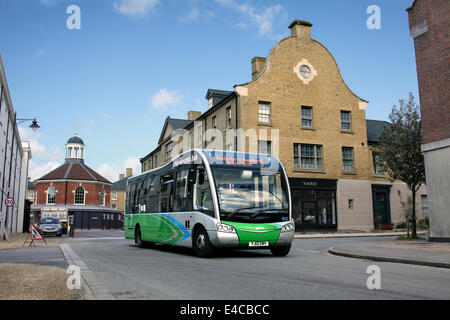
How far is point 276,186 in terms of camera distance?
12.2 meters

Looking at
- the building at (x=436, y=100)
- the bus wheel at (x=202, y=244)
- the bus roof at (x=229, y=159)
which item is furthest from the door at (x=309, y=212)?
the bus wheel at (x=202, y=244)

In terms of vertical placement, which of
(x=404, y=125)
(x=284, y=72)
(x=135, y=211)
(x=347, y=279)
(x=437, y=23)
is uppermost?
(x=284, y=72)

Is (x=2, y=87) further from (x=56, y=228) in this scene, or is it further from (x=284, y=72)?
(x=284, y=72)

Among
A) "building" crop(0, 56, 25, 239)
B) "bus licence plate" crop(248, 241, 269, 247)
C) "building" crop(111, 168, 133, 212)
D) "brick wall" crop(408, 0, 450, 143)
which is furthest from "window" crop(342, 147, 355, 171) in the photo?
"building" crop(111, 168, 133, 212)

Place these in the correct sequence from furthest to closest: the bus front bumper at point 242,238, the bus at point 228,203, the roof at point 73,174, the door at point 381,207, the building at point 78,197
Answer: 1. the roof at point 73,174
2. the building at point 78,197
3. the door at point 381,207
4. the bus at point 228,203
5. the bus front bumper at point 242,238

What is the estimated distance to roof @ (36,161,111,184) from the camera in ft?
228

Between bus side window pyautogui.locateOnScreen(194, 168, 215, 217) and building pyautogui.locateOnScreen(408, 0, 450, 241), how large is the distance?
10318 mm

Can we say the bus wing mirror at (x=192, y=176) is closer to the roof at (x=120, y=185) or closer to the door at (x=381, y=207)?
the door at (x=381, y=207)

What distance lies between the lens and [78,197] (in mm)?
69438

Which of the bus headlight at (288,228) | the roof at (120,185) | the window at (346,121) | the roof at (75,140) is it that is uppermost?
the roof at (75,140)

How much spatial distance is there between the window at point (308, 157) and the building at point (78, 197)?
45966 mm

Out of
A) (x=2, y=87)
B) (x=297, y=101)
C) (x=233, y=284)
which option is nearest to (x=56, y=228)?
(x=2, y=87)

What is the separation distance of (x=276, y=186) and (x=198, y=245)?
286cm

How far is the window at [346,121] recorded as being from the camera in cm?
3283
